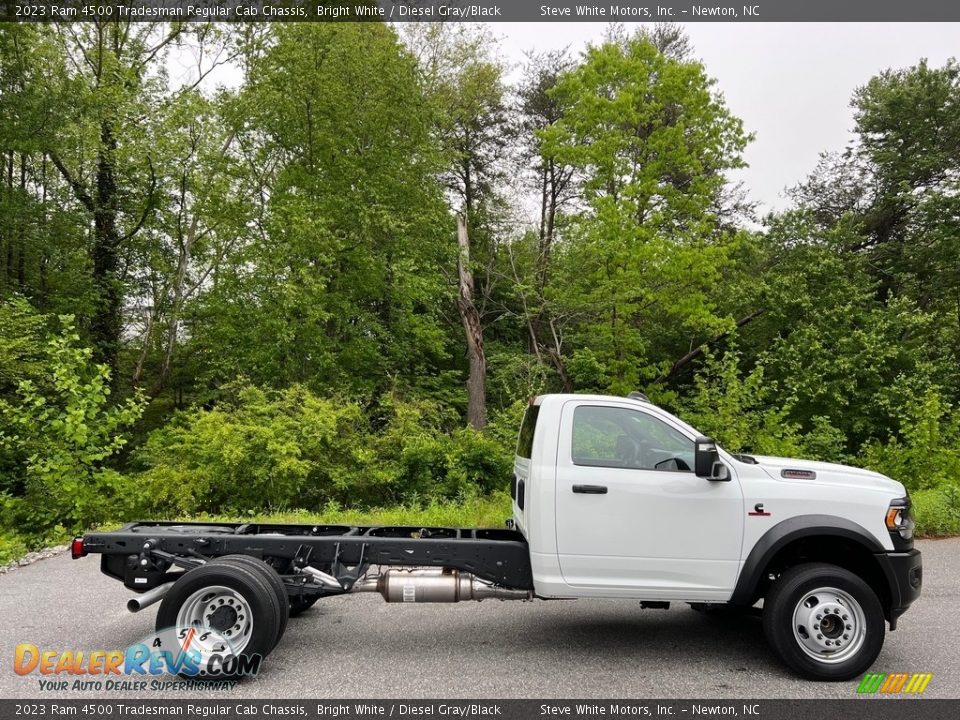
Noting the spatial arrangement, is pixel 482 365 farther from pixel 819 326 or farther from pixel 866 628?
pixel 866 628

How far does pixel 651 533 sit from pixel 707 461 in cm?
68

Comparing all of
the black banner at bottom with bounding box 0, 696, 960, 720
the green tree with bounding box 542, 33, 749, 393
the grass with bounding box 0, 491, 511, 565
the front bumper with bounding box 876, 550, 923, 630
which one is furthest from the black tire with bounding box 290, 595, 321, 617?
the green tree with bounding box 542, 33, 749, 393

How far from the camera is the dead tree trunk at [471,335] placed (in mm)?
21156

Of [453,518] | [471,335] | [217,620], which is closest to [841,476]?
[217,620]

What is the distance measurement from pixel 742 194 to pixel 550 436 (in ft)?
74.2

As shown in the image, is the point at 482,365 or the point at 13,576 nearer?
the point at 13,576

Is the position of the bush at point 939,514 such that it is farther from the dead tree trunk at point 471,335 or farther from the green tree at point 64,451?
the dead tree trunk at point 471,335

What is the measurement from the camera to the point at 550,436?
5.00m

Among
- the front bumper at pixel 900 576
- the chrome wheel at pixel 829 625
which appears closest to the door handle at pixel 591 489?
the chrome wheel at pixel 829 625

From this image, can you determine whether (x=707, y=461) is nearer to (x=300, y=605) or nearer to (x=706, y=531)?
(x=706, y=531)

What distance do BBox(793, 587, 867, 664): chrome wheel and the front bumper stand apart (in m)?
0.31

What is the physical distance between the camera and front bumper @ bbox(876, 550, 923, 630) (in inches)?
184

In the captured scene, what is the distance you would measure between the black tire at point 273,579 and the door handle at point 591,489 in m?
2.24

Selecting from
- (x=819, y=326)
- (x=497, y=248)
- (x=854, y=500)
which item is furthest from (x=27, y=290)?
(x=819, y=326)
